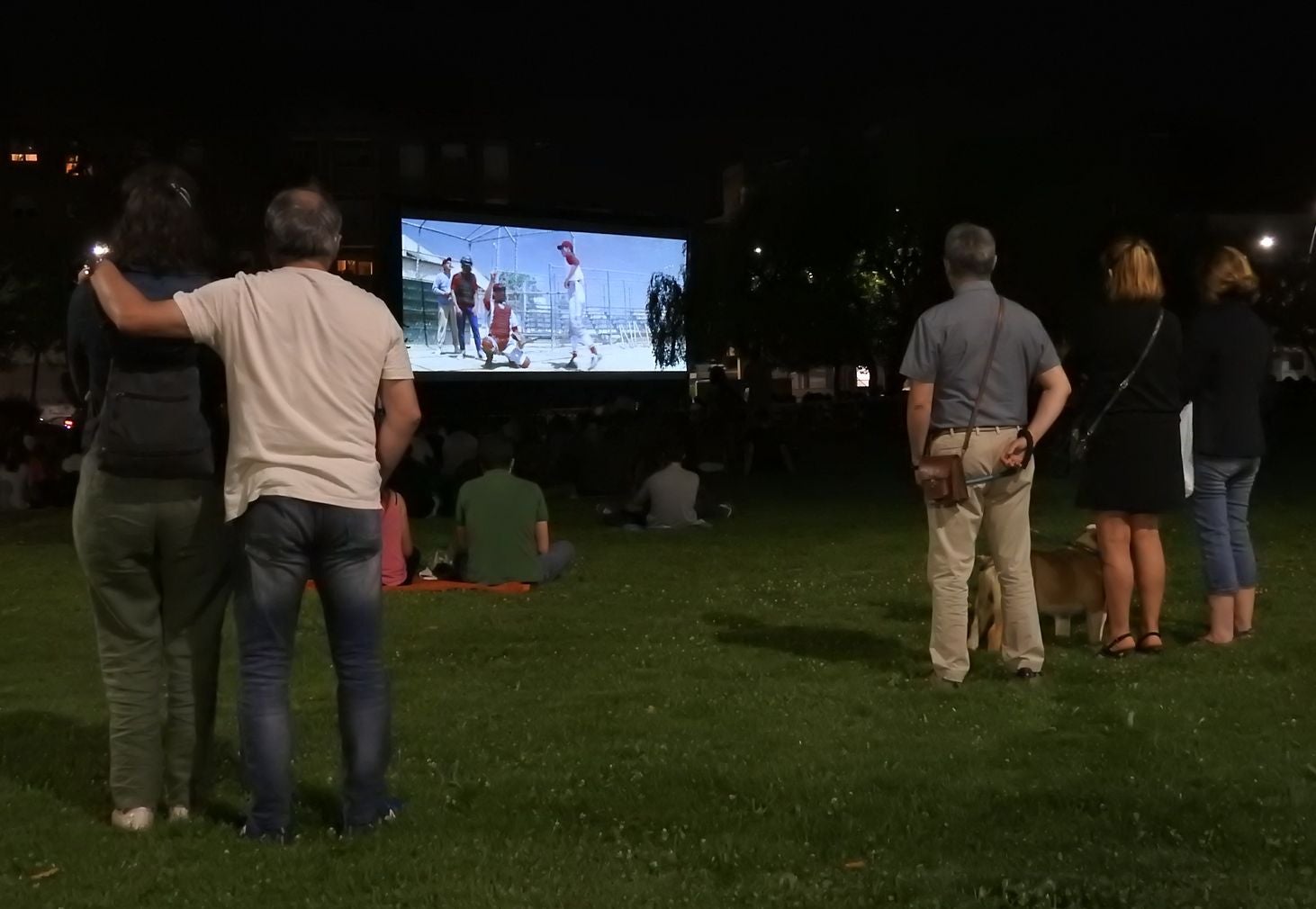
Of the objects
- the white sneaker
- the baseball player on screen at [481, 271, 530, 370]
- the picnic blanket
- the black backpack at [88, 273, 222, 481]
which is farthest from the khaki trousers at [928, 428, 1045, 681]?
the baseball player on screen at [481, 271, 530, 370]

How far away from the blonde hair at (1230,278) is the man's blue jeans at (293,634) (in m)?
5.06

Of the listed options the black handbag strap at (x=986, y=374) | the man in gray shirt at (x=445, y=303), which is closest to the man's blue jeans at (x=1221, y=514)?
the black handbag strap at (x=986, y=374)

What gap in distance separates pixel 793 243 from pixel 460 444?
22142 millimetres

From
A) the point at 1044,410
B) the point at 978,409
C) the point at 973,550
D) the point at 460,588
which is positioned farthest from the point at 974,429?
the point at 460,588

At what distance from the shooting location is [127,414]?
4801 mm

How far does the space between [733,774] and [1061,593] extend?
3156 mm

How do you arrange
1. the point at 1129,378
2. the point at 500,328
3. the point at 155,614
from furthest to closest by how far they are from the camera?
the point at 500,328 < the point at 1129,378 < the point at 155,614

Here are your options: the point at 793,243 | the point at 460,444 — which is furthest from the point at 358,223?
the point at 460,444

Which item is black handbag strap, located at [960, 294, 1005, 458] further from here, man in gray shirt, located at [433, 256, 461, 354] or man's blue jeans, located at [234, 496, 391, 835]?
man in gray shirt, located at [433, 256, 461, 354]

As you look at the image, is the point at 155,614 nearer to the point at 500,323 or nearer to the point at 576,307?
the point at 500,323

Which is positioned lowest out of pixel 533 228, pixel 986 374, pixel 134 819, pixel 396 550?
pixel 134 819

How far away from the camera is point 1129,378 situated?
25.6 feet

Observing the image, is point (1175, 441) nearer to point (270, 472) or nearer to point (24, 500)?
point (270, 472)

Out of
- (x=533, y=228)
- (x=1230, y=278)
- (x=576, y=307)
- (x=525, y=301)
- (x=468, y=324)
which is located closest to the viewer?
(x=1230, y=278)
